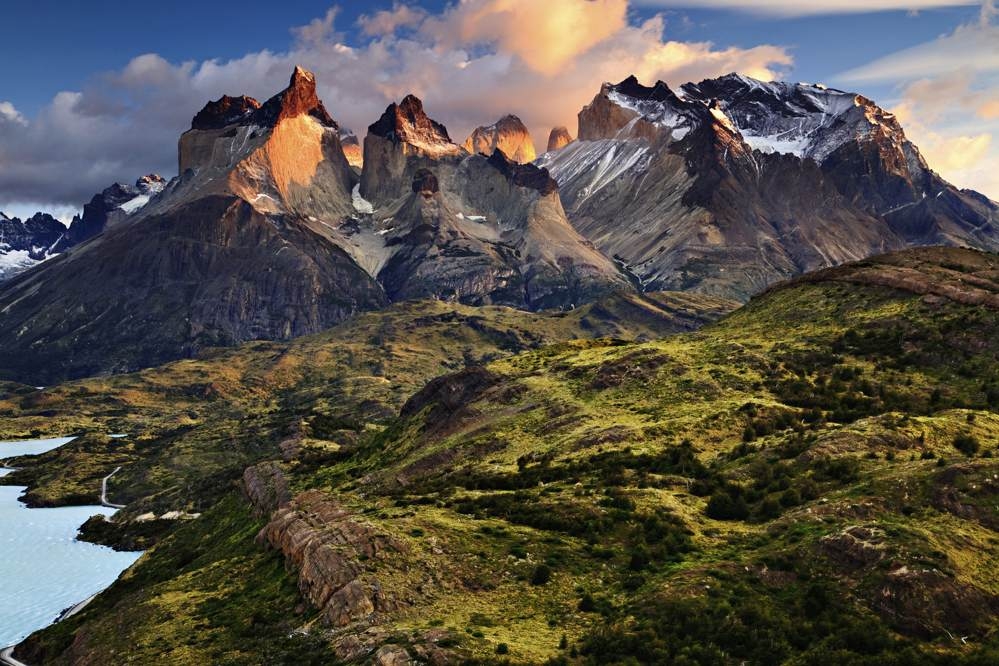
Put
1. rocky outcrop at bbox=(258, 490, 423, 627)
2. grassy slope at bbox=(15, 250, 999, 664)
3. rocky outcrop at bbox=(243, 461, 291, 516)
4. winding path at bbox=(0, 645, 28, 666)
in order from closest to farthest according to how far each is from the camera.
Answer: grassy slope at bbox=(15, 250, 999, 664), rocky outcrop at bbox=(258, 490, 423, 627), winding path at bbox=(0, 645, 28, 666), rocky outcrop at bbox=(243, 461, 291, 516)

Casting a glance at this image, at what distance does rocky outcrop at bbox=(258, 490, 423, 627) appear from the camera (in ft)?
187

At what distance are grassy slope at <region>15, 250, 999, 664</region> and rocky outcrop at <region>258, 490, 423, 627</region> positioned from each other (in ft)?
4.15

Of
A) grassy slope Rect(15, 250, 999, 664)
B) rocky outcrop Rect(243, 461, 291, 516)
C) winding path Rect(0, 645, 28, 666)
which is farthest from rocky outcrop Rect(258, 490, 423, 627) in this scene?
winding path Rect(0, 645, 28, 666)

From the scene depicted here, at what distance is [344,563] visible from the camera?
62.2 metres

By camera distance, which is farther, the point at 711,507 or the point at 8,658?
the point at 8,658

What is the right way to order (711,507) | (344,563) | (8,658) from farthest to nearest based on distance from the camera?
(8,658) → (711,507) → (344,563)

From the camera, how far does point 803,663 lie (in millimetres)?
47031

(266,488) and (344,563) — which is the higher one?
(344,563)

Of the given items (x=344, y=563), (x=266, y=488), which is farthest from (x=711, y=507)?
(x=266, y=488)

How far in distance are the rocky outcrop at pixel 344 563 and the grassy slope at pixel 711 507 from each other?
1.27 metres

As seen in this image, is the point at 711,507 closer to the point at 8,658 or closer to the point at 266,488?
the point at 266,488

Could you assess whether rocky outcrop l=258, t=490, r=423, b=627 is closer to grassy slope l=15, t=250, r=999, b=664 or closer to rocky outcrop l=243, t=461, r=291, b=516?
grassy slope l=15, t=250, r=999, b=664

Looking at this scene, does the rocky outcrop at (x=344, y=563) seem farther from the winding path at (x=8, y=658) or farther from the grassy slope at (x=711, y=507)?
the winding path at (x=8, y=658)

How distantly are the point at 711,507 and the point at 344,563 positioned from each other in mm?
32412
